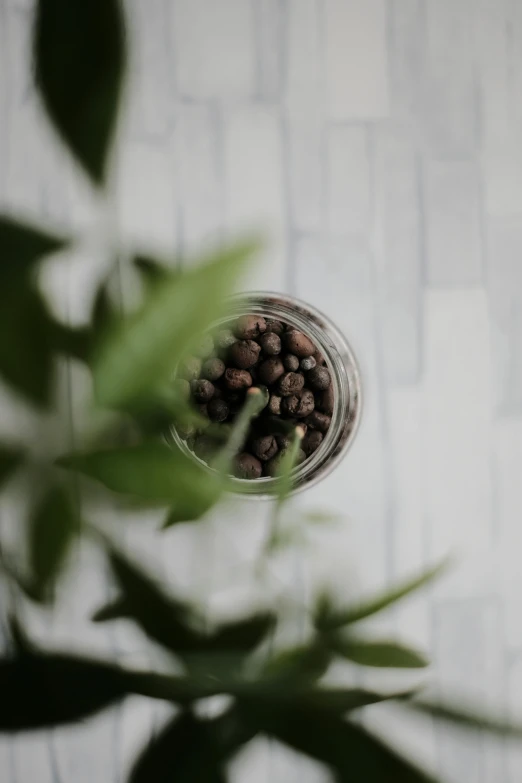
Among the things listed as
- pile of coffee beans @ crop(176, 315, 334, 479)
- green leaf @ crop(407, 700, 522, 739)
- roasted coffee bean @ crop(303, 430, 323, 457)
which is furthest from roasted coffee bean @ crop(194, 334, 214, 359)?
green leaf @ crop(407, 700, 522, 739)

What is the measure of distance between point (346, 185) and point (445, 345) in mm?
157

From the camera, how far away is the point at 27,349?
1.36ft

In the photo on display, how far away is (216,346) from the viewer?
1.72ft

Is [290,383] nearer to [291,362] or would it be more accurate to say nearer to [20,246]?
[291,362]

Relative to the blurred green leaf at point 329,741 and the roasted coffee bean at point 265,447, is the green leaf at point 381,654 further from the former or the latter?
the roasted coffee bean at point 265,447

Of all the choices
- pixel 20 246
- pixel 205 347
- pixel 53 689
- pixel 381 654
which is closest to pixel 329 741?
pixel 381 654

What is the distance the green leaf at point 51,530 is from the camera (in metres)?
0.42

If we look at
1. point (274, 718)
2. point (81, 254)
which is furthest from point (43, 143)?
point (274, 718)

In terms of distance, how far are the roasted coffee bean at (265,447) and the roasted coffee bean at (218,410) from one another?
1.2 inches

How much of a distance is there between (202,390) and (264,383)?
0.17 ft

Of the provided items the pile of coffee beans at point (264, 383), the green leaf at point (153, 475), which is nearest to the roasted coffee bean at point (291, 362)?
the pile of coffee beans at point (264, 383)

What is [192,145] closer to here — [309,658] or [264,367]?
[264,367]

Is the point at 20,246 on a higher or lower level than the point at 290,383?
higher

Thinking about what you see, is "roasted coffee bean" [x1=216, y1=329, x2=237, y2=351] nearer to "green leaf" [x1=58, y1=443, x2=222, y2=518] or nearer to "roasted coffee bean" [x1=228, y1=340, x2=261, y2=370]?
"roasted coffee bean" [x1=228, y1=340, x2=261, y2=370]
